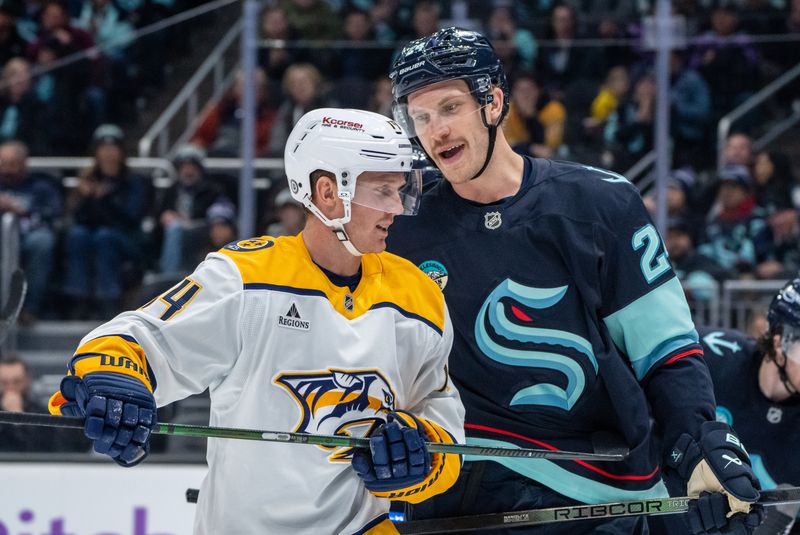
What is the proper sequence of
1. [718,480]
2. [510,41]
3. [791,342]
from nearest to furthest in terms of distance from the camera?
[718,480]
[791,342]
[510,41]

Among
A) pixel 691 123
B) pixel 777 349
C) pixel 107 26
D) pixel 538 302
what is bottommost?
pixel 777 349

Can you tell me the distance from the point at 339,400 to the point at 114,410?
0.48 m

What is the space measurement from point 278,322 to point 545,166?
2.70 feet

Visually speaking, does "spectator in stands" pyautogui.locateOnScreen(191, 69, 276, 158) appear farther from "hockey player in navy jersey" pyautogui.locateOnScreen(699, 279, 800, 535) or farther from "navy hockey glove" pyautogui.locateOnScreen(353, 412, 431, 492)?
"navy hockey glove" pyautogui.locateOnScreen(353, 412, 431, 492)

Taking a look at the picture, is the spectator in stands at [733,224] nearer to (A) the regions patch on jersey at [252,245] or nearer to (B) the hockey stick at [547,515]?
(B) the hockey stick at [547,515]

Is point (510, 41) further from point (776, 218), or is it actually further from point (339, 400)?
point (339, 400)

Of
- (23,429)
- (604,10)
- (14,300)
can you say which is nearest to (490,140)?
(14,300)

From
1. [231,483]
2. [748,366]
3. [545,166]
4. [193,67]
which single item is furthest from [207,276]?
[193,67]

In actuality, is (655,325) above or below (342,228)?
below

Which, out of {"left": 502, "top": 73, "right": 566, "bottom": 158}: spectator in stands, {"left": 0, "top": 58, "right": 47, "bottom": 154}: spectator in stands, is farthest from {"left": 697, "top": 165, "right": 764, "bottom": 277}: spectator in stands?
{"left": 0, "top": 58, "right": 47, "bottom": 154}: spectator in stands

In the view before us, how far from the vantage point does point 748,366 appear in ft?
12.1

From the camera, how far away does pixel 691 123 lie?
22.3ft

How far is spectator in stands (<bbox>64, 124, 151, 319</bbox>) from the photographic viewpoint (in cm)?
614

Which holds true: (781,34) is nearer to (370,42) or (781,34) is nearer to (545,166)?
(370,42)
